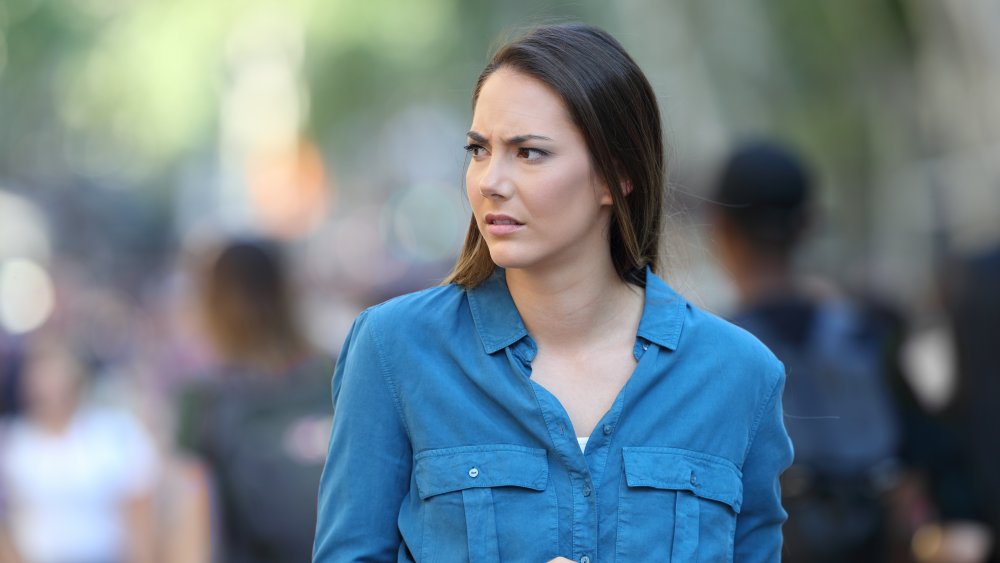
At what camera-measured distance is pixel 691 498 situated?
3.04 metres

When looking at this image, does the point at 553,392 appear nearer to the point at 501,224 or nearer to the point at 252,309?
the point at 501,224

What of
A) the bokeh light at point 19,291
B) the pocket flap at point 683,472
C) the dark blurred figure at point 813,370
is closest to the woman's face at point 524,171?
the pocket flap at point 683,472

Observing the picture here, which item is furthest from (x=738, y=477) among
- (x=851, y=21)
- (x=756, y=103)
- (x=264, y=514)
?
(x=756, y=103)

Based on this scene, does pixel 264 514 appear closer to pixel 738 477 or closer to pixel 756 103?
pixel 738 477

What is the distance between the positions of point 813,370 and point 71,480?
3.79m

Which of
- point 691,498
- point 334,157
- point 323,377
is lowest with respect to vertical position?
point 334,157

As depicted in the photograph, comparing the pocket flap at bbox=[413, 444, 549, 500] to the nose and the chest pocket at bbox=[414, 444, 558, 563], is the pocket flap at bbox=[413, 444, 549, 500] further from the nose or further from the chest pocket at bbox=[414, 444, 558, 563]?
the nose

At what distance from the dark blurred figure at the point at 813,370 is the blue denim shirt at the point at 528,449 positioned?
160 centimetres

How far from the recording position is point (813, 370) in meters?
4.95

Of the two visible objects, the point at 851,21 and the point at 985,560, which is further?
the point at 851,21

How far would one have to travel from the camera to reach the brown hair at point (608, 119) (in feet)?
10.1

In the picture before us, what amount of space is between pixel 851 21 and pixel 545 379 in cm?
2048

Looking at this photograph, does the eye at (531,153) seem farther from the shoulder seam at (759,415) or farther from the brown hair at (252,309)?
the brown hair at (252,309)

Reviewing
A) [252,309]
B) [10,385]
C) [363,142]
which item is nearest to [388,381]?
[252,309]
